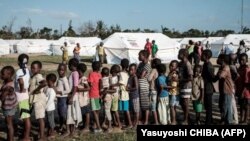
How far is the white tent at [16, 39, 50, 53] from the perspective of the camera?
50.5 m

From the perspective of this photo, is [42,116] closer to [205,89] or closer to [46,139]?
[46,139]

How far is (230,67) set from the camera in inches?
318

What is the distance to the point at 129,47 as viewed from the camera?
84.1 feet

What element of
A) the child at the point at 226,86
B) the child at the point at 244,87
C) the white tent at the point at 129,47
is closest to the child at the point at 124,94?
the child at the point at 226,86

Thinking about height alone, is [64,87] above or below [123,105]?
above

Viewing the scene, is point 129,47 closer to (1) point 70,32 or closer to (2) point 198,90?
(2) point 198,90

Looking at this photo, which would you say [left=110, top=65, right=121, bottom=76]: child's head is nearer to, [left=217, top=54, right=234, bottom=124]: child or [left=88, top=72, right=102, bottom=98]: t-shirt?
[left=88, top=72, right=102, bottom=98]: t-shirt

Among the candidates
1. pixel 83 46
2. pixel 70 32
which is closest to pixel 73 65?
pixel 83 46

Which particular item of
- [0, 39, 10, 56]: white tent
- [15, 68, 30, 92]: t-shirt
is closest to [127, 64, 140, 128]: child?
[15, 68, 30, 92]: t-shirt

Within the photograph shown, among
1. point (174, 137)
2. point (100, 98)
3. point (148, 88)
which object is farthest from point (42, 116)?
point (174, 137)

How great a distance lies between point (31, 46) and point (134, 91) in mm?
45234

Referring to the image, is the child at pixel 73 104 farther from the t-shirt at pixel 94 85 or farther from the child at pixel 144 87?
the child at pixel 144 87

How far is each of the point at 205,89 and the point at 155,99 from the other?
997 millimetres

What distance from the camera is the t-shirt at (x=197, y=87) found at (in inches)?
312
